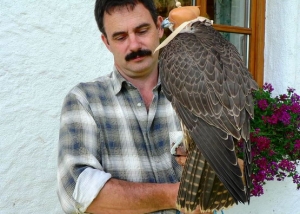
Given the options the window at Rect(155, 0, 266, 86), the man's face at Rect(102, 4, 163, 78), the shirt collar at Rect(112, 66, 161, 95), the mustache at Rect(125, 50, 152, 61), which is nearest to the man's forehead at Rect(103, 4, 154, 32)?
the man's face at Rect(102, 4, 163, 78)

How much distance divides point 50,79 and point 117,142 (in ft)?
2.84

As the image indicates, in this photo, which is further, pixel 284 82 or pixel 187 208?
pixel 284 82

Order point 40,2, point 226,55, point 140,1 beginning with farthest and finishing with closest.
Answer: point 40,2 → point 140,1 → point 226,55

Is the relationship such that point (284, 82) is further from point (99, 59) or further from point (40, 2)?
point (40, 2)

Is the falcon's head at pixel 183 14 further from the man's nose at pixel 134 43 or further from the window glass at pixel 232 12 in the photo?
the window glass at pixel 232 12

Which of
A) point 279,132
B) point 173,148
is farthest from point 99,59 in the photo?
point 279,132

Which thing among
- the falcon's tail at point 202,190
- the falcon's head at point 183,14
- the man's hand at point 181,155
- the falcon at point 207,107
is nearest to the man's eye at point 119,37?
the falcon at point 207,107

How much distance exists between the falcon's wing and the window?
1.71 m

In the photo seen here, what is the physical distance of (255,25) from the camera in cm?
376

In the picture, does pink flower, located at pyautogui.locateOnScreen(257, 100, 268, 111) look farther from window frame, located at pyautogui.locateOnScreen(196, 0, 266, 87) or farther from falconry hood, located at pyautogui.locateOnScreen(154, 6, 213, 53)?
falconry hood, located at pyautogui.locateOnScreen(154, 6, 213, 53)

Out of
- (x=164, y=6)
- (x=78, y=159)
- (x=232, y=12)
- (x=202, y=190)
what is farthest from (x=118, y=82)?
(x=232, y=12)

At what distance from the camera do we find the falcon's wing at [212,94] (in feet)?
5.34

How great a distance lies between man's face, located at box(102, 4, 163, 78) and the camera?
220cm

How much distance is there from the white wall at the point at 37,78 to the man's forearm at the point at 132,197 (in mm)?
923
